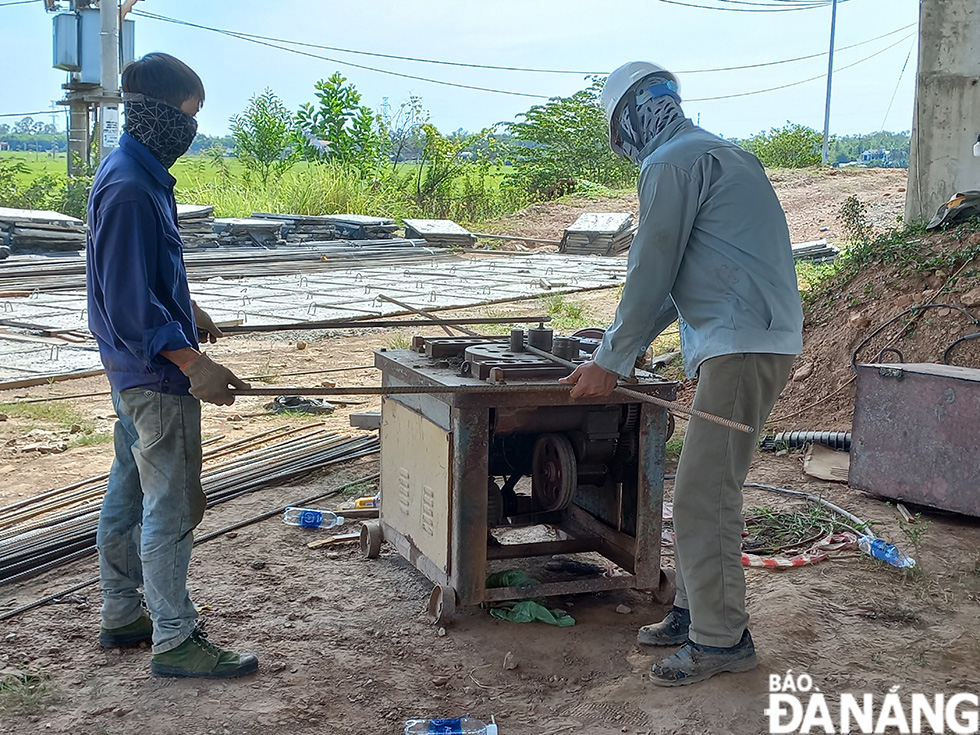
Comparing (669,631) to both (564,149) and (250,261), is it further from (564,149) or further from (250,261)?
(564,149)

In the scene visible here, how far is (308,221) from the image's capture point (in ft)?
65.1

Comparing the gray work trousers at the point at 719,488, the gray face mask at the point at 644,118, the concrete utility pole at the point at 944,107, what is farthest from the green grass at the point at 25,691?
the concrete utility pole at the point at 944,107

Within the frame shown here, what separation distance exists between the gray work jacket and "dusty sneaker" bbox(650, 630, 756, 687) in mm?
954

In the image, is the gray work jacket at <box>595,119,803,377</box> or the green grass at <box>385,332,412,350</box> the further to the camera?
the green grass at <box>385,332,412,350</box>

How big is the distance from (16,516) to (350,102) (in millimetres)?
22097

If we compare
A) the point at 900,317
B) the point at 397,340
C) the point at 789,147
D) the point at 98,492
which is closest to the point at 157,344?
the point at 98,492

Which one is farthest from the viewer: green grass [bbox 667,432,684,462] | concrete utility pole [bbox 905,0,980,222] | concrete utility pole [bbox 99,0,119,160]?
concrete utility pole [bbox 99,0,119,160]

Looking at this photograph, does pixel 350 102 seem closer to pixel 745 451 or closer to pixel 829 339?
pixel 829 339

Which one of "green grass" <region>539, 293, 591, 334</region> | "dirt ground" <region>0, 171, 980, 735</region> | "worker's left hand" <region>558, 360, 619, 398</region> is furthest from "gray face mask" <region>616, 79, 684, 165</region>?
"green grass" <region>539, 293, 591, 334</region>

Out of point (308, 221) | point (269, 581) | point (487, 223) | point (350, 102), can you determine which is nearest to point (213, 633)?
point (269, 581)

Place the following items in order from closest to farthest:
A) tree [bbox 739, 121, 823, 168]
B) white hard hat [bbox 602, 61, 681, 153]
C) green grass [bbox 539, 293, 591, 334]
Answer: white hard hat [bbox 602, 61, 681, 153], green grass [bbox 539, 293, 591, 334], tree [bbox 739, 121, 823, 168]

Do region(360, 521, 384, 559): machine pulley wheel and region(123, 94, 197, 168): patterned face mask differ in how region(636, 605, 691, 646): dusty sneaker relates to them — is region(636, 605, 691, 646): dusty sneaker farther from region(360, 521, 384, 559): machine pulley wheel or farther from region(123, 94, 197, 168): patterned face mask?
region(123, 94, 197, 168): patterned face mask

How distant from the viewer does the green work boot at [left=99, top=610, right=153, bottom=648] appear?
3.56 m

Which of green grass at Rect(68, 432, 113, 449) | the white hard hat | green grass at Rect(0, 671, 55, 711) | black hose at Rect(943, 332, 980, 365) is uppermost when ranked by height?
the white hard hat
